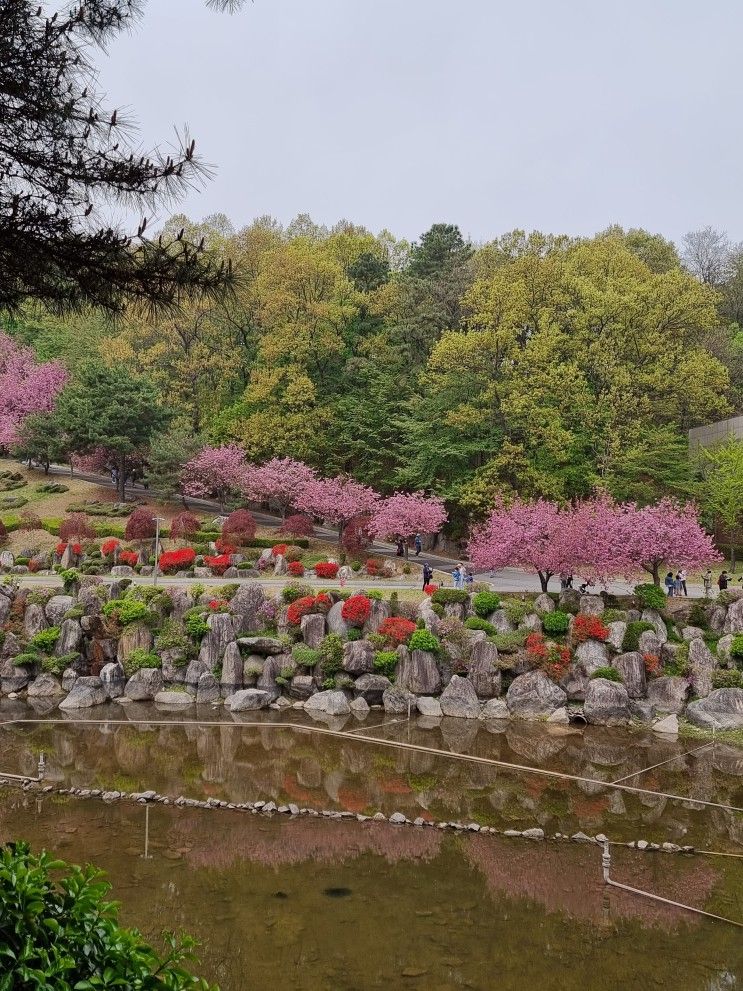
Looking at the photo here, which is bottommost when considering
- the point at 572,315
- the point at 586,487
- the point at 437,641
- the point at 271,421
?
the point at 437,641

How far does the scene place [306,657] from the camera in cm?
2341

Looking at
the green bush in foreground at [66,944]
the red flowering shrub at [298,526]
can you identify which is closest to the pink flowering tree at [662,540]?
the red flowering shrub at [298,526]

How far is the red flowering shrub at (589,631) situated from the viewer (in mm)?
22547

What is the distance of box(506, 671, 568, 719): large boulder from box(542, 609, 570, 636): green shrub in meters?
1.63

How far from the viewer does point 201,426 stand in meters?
47.0

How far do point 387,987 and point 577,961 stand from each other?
272cm

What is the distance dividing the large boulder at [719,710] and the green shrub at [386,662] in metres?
8.70

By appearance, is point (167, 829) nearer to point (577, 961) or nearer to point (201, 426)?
point (577, 961)

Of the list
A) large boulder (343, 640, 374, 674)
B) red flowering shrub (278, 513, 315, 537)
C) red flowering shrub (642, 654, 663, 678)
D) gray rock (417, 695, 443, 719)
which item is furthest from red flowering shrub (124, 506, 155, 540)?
red flowering shrub (642, 654, 663, 678)

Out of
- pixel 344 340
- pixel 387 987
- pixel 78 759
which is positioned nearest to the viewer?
pixel 387 987

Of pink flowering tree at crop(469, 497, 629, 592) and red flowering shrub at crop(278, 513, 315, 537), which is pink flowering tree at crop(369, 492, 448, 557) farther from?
pink flowering tree at crop(469, 497, 629, 592)

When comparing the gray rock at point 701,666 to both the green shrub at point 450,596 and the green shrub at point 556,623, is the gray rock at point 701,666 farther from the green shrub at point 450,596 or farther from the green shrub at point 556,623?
the green shrub at point 450,596

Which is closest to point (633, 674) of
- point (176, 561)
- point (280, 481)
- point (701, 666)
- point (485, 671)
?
point (701, 666)

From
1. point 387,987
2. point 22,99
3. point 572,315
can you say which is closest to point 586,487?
point 572,315
